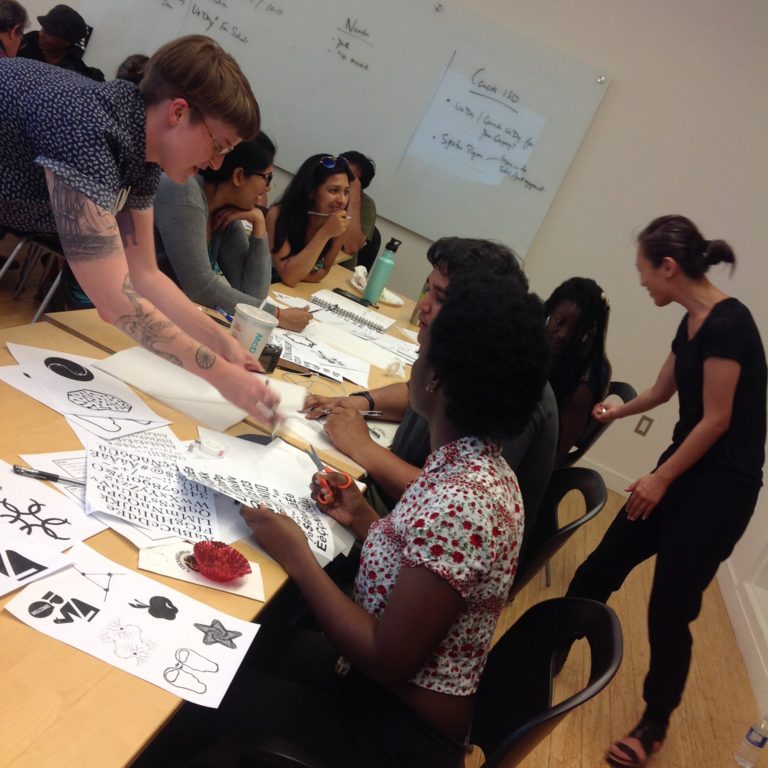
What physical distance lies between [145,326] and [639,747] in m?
1.91

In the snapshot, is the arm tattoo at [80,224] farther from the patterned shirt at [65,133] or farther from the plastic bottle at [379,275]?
the plastic bottle at [379,275]

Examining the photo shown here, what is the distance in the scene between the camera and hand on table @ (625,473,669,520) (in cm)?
212

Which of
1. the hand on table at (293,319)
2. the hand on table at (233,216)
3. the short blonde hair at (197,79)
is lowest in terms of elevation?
the hand on table at (293,319)

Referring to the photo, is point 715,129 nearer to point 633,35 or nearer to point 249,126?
point 633,35

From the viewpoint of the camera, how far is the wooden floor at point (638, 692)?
2180 mm

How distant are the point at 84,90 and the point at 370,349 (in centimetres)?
142

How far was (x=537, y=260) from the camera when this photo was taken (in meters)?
4.25

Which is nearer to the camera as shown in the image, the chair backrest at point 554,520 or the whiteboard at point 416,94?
the chair backrest at point 554,520

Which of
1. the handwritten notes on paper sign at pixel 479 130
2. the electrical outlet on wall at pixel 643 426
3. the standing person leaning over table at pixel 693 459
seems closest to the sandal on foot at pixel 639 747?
the standing person leaning over table at pixel 693 459

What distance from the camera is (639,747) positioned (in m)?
2.15

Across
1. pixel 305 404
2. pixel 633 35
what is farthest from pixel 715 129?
pixel 305 404

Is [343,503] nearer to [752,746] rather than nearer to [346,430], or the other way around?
[346,430]

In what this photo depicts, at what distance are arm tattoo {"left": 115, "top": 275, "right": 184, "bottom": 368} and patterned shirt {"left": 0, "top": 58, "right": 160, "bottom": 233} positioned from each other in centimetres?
17

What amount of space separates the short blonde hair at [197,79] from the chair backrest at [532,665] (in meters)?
1.06
